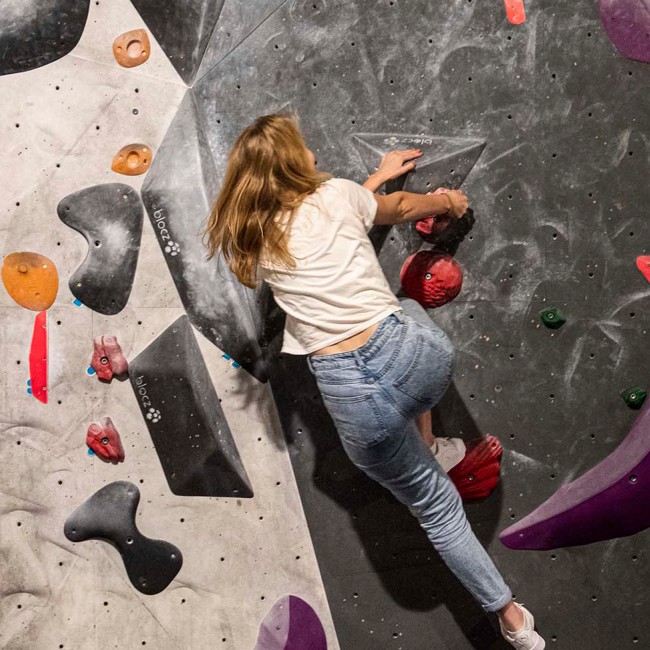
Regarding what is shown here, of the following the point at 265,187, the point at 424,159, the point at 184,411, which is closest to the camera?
the point at 265,187

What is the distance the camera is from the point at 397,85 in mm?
2145

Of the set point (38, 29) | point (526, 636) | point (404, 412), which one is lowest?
point (526, 636)

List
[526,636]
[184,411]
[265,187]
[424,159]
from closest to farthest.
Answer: [265,187], [526,636], [424,159], [184,411]

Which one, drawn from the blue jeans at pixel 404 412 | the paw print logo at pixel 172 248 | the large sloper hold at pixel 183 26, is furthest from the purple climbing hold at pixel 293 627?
the large sloper hold at pixel 183 26

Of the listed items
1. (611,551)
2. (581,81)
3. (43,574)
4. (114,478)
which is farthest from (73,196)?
(611,551)

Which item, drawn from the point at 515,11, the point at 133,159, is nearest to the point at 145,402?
the point at 133,159

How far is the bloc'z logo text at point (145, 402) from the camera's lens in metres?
2.25

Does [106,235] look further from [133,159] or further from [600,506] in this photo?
[600,506]

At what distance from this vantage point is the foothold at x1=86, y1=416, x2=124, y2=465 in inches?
88.6

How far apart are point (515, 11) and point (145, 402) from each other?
58.0 inches

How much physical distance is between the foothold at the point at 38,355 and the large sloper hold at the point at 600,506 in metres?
1.38

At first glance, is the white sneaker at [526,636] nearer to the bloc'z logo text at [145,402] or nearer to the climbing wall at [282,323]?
the climbing wall at [282,323]

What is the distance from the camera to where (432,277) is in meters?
2.15

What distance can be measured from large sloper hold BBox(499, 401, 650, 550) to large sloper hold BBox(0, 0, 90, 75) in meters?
1.85
